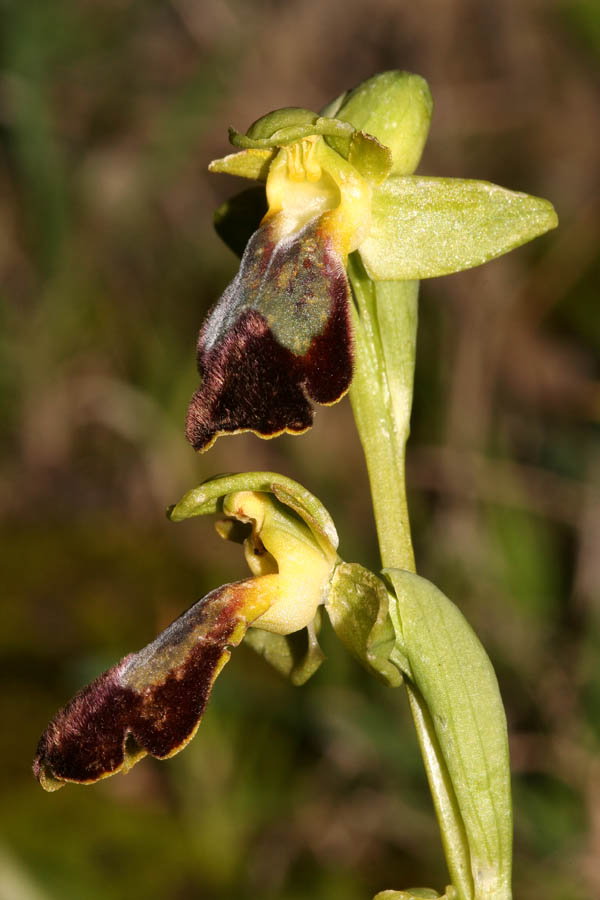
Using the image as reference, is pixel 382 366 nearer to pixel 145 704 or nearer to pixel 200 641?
pixel 200 641

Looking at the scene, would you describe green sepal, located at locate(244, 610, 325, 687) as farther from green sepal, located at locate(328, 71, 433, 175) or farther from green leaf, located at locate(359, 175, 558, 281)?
green sepal, located at locate(328, 71, 433, 175)

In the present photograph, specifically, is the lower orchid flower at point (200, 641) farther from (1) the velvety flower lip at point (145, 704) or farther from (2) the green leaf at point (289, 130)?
(2) the green leaf at point (289, 130)

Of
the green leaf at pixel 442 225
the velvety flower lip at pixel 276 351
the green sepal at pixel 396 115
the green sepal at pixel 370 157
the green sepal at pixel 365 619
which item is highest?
the green sepal at pixel 396 115

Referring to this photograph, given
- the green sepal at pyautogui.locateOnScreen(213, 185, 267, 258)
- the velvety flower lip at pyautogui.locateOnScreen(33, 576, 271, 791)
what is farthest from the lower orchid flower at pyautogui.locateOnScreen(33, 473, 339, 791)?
the green sepal at pyautogui.locateOnScreen(213, 185, 267, 258)

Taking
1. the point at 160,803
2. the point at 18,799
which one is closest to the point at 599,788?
the point at 160,803

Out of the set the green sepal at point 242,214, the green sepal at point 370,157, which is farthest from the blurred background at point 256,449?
the green sepal at point 370,157

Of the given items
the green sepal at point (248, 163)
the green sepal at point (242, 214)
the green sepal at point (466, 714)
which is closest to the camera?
the green sepal at point (466, 714)

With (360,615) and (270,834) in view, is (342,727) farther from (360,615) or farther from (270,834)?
(360,615)
